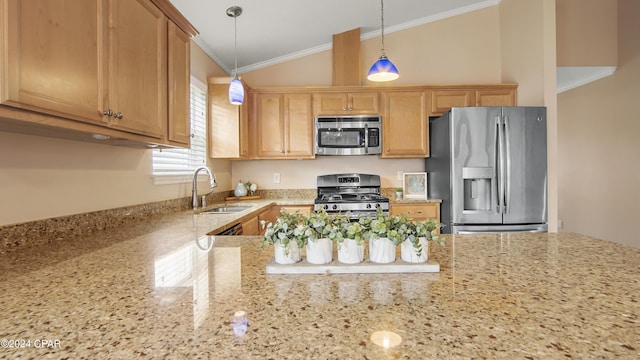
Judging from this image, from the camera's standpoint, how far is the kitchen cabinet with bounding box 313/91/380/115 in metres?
3.58

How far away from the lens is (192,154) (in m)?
2.95

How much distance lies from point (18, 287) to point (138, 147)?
137 centimetres

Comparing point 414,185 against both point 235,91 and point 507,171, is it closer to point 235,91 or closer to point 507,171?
point 507,171

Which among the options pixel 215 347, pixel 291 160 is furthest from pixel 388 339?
pixel 291 160

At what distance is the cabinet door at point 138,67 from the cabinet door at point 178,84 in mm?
53

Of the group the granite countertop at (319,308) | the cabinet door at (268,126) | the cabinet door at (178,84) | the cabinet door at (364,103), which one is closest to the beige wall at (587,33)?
the cabinet door at (364,103)

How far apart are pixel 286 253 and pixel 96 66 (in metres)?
1.11

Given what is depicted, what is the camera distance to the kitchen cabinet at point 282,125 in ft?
11.8

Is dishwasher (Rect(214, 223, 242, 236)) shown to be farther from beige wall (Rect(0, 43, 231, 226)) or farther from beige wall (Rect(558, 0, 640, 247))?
beige wall (Rect(558, 0, 640, 247))

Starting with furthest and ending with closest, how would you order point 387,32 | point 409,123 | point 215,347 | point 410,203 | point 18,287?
point 387,32
point 409,123
point 410,203
point 18,287
point 215,347

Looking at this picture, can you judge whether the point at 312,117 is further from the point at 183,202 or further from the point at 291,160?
the point at 183,202

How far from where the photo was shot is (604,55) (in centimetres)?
346

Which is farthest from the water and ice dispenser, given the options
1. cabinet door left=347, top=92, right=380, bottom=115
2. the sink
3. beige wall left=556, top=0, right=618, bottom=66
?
the sink

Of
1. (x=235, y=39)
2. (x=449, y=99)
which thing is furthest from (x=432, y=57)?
(x=235, y=39)
